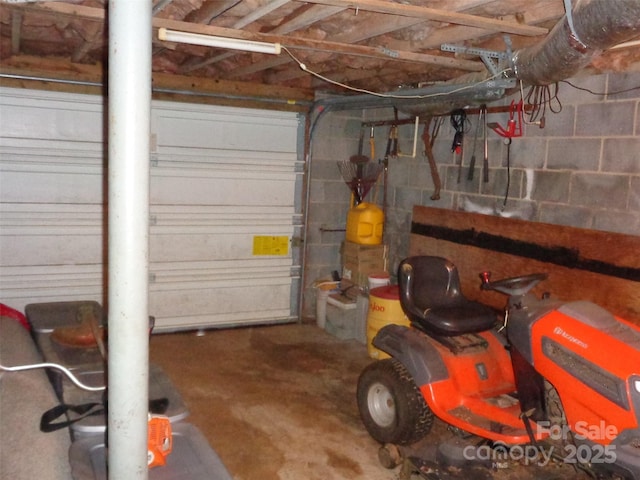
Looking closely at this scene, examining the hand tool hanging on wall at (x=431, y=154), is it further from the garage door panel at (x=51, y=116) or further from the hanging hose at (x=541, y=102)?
the garage door panel at (x=51, y=116)

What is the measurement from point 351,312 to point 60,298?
2.36m

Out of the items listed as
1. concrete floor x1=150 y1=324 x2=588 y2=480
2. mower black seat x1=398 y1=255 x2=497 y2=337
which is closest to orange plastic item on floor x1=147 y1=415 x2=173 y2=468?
concrete floor x1=150 y1=324 x2=588 y2=480

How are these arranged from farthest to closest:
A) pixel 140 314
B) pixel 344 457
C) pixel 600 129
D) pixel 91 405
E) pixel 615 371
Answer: pixel 600 129
pixel 344 457
pixel 615 371
pixel 91 405
pixel 140 314

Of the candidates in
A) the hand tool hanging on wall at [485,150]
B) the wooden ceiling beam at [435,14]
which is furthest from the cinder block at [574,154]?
the wooden ceiling beam at [435,14]

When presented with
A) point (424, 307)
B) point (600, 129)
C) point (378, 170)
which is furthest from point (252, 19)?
point (378, 170)

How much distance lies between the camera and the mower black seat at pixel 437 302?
290 cm

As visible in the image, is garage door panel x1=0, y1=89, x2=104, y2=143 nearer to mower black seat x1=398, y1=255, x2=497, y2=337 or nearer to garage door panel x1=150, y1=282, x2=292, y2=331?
garage door panel x1=150, y1=282, x2=292, y2=331

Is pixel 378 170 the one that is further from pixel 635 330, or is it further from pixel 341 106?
pixel 635 330

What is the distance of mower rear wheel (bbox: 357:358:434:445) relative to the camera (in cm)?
286

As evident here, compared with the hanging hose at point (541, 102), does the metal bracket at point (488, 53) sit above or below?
above

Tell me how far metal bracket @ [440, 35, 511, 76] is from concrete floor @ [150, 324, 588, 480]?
205 centimetres

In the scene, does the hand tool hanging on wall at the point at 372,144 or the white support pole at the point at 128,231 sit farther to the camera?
the hand tool hanging on wall at the point at 372,144

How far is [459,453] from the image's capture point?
2.62m

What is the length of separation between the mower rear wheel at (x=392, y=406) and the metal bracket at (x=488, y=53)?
Result: 1714 mm
